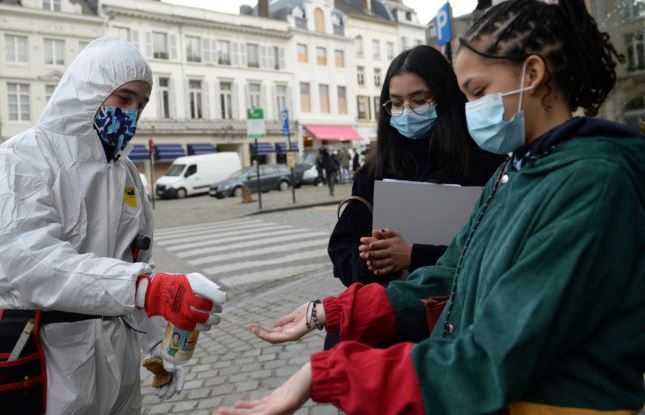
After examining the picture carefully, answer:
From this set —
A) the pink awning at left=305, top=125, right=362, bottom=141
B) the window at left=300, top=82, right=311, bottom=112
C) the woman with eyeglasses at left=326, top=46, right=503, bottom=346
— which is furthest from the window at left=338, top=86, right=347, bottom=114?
the woman with eyeglasses at left=326, top=46, right=503, bottom=346

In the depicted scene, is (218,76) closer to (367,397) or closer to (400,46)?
(400,46)

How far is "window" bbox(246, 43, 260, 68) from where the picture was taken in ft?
132

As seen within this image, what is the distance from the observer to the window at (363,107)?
4644cm

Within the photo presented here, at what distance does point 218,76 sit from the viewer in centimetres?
3831

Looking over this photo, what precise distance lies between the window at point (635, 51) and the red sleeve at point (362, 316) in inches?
269

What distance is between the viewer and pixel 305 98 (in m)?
42.9

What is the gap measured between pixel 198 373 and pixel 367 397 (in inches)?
147

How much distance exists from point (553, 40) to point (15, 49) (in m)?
36.5

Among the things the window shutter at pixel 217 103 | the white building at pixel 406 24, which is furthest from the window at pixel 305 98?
the white building at pixel 406 24

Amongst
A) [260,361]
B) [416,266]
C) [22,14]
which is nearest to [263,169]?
[22,14]

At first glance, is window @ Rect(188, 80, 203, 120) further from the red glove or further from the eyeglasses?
the red glove

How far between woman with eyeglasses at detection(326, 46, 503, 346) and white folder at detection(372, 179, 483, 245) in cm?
14

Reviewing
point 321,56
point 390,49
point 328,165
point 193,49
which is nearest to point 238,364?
point 328,165

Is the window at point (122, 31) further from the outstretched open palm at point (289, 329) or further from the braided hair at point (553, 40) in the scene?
the braided hair at point (553, 40)
